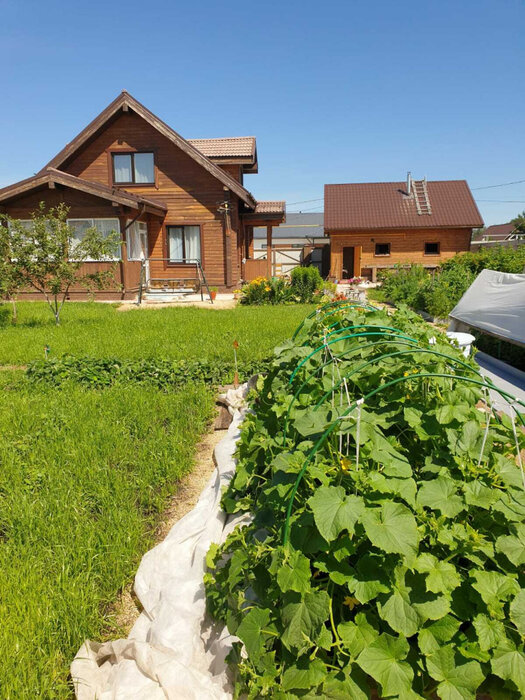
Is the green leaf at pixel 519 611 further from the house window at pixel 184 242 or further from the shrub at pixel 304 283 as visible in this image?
the house window at pixel 184 242

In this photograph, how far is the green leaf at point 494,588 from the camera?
5.67 feet

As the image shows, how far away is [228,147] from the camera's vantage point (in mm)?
21594

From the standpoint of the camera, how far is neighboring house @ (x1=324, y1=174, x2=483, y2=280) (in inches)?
1101

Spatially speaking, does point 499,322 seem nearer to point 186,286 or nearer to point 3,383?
point 3,383

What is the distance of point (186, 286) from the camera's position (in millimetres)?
19328

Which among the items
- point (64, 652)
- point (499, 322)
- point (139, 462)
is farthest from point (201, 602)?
point (499, 322)

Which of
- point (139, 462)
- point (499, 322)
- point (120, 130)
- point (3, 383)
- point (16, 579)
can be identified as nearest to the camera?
point (16, 579)

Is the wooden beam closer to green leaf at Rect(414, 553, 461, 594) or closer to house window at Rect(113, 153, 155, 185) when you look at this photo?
house window at Rect(113, 153, 155, 185)

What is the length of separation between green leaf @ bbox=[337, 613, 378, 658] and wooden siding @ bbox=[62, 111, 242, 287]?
17985mm

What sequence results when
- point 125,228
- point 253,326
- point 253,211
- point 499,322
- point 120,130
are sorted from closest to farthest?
1. point 499,322
2. point 253,326
3. point 125,228
4. point 120,130
5. point 253,211

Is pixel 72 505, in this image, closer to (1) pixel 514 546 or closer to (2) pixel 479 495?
(2) pixel 479 495

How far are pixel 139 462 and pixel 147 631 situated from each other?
71.8 inches

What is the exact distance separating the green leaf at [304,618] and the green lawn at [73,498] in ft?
3.70

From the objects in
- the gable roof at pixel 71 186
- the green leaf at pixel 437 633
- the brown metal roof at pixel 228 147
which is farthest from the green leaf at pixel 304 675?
the brown metal roof at pixel 228 147
